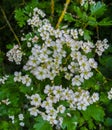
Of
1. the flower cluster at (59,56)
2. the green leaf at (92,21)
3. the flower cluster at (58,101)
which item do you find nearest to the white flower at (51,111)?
the flower cluster at (58,101)

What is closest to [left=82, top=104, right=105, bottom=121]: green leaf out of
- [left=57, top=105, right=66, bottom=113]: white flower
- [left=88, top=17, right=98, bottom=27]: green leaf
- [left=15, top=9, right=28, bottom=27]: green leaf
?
[left=57, top=105, right=66, bottom=113]: white flower

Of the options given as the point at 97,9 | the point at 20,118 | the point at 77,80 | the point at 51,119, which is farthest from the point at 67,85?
the point at 97,9

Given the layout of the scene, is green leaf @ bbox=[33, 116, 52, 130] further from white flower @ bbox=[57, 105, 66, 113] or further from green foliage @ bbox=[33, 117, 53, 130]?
white flower @ bbox=[57, 105, 66, 113]

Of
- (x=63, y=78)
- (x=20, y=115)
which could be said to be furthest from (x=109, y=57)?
(x=20, y=115)

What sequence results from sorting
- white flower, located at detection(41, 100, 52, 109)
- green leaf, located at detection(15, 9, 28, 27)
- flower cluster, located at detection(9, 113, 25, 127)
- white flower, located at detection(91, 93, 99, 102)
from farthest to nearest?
green leaf, located at detection(15, 9, 28, 27) < flower cluster, located at detection(9, 113, 25, 127) < white flower, located at detection(91, 93, 99, 102) < white flower, located at detection(41, 100, 52, 109)

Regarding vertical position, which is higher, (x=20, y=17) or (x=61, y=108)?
(x=20, y=17)

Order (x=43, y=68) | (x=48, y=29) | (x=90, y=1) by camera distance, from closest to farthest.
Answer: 1. (x=43, y=68)
2. (x=48, y=29)
3. (x=90, y=1)

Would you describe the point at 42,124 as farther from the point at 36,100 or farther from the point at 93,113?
the point at 93,113

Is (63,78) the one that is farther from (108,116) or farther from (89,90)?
(108,116)
